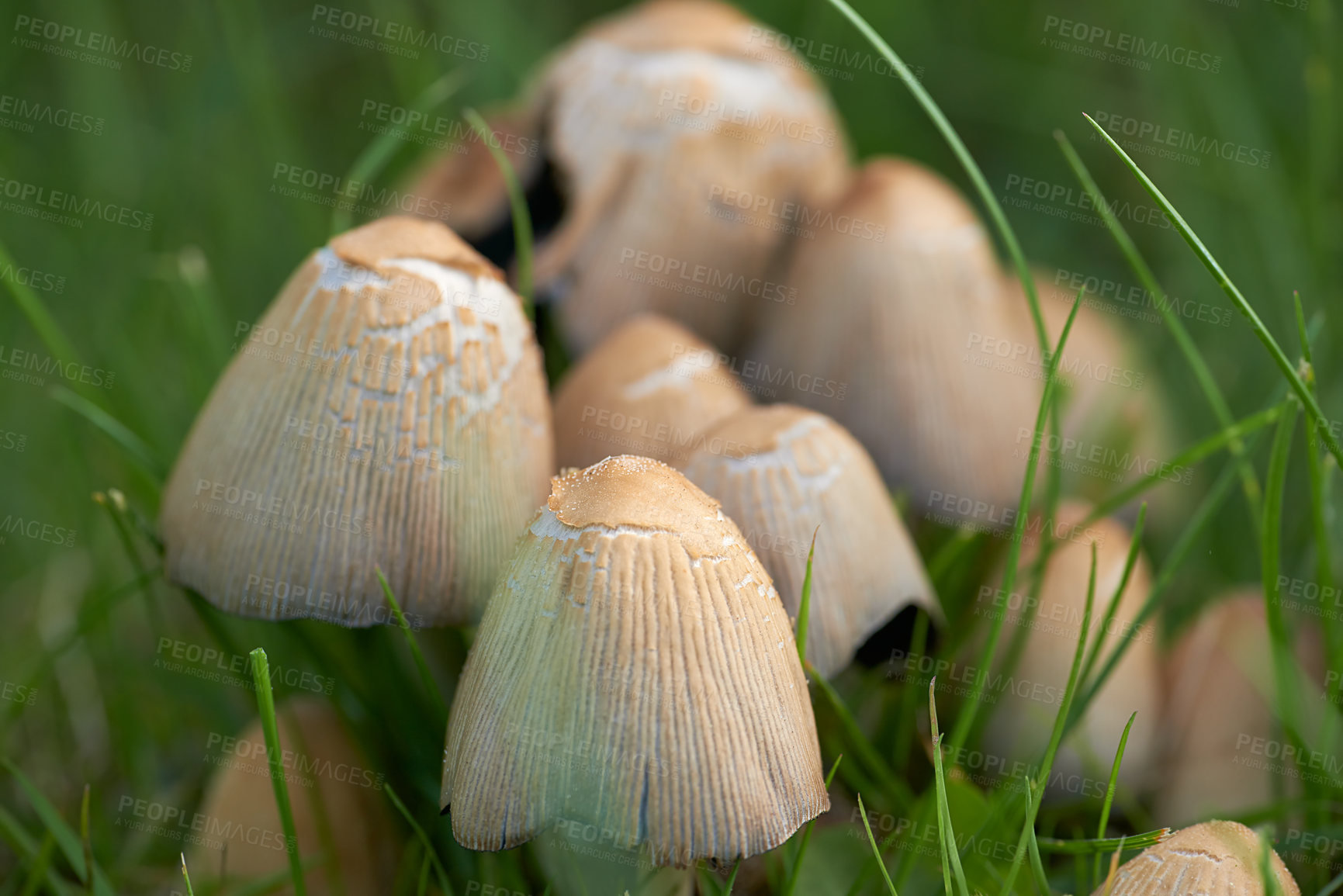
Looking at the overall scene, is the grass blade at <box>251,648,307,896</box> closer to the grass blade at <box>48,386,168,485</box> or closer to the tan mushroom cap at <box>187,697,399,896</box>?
the tan mushroom cap at <box>187,697,399,896</box>

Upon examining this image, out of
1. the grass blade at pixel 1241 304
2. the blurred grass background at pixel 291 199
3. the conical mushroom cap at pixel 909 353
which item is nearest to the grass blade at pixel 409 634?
the blurred grass background at pixel 291 199

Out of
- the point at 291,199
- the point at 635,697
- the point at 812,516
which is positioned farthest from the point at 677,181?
the point at 291,199

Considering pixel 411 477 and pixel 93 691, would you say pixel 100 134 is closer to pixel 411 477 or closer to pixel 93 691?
pixel 93 691

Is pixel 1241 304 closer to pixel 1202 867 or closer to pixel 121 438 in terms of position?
pixel 1202 867

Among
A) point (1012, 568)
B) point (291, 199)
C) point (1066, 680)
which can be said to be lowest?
point (1066, 680)

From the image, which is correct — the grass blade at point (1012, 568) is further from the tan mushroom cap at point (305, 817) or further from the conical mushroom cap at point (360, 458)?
the tan mushroom cap at point (305, 817)

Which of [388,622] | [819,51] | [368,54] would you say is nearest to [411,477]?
[388,622]
